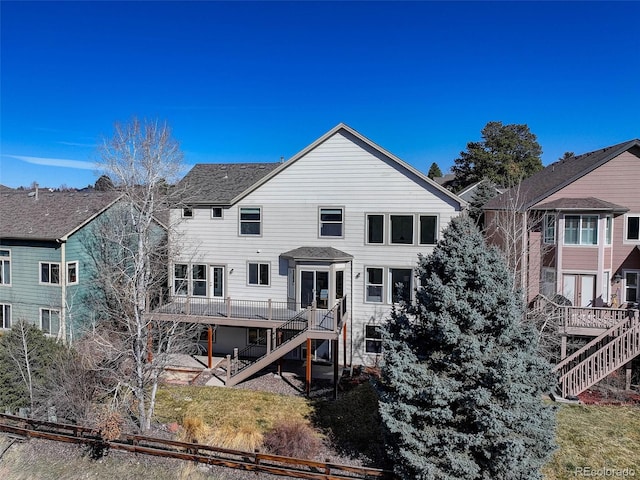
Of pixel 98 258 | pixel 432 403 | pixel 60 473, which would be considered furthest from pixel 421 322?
pixel 98 258

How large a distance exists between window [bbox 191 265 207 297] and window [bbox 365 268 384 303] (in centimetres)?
793

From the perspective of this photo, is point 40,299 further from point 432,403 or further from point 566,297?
point 566,297

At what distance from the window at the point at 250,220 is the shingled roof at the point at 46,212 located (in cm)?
658

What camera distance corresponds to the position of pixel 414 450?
9227 millimetres

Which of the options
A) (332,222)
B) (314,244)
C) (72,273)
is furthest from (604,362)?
(72,273)

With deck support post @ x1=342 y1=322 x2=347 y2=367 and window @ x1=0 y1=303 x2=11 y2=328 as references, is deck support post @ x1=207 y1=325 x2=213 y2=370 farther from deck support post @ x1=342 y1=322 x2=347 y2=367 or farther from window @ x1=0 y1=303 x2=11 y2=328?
window @ x1=0 y1=303 x2=11 y2=328

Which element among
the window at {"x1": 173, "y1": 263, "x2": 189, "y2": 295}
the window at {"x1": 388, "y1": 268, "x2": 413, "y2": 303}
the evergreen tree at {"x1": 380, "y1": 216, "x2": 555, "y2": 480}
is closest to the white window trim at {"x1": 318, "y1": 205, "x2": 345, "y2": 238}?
the window at {"x1": 388, "y1": 268, "x2": 413, "y2": 303}

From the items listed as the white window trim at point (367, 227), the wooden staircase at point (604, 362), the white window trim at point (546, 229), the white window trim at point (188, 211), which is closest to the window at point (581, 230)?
the white window trim at point (546, 229)

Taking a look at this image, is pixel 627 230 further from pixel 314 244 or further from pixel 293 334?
pixel 293 334

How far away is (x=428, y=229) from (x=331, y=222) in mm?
4343

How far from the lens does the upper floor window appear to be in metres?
18.0

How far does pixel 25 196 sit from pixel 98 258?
6613 mm

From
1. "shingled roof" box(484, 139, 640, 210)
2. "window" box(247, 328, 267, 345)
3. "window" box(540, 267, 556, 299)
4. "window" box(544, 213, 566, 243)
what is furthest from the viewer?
"window" box(247, 328, 267, 345)

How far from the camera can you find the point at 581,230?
17469 millimetres
